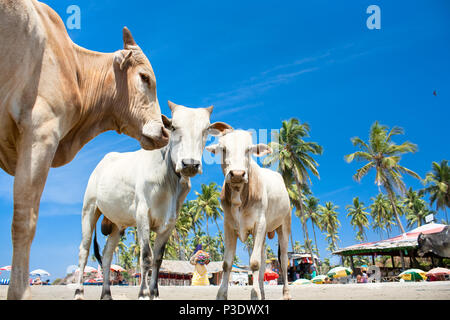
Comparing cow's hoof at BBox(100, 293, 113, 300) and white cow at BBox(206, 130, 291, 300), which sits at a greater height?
white cow at BBox(206, 130, 291, 300)

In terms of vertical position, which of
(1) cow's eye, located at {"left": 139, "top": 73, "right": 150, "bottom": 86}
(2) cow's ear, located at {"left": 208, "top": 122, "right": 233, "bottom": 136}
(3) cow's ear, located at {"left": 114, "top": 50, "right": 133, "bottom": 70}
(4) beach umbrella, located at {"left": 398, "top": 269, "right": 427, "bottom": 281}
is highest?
(2) cow's ear, located at {"left": 208, "top": 122, "right": 233, "bottom": 136}

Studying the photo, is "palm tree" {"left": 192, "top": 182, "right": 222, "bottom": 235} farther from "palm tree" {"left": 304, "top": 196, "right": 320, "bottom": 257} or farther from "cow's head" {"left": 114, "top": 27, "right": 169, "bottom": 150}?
"cow's head" {"left": 114, "top": 27, "right": 169, "bottom": 150}

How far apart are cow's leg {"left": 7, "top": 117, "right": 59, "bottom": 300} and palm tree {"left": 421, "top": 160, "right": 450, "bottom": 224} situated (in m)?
59.0

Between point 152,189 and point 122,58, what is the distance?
2.19 m

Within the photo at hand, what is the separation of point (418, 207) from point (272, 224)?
77.6m

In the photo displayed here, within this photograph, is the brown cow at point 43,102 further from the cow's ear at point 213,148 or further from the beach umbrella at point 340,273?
the beach umbrella at point 340,273

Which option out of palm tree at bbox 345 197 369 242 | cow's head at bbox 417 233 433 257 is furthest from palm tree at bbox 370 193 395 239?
cow's head at bbox 417 233 433 257

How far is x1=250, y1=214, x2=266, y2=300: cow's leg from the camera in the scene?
4.14 metres

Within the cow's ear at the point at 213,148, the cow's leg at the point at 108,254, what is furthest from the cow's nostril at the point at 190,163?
the cow's leg at the point at 108,254

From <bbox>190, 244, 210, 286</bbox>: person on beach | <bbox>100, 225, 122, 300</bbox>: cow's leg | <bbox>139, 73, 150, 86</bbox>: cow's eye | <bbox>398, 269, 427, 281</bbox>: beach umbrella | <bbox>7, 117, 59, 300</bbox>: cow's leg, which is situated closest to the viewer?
<bbox>7, 117, 59, 300</bbox>: cow's leg

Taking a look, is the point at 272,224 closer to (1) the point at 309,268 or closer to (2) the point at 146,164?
(2) the point at 146,164

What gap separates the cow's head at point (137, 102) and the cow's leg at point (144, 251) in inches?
70.9

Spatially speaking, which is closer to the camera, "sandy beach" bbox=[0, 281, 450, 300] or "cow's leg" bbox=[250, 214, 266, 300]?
"cow's leg" bbox=[250, 214, 266, 300]
